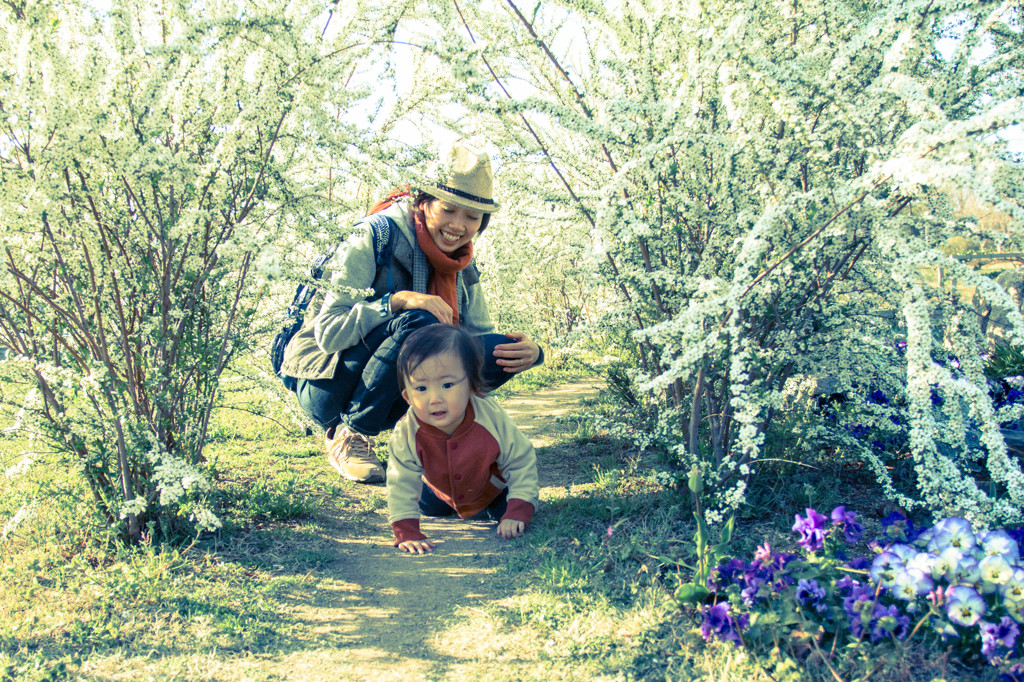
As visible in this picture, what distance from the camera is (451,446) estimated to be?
2.72 meters

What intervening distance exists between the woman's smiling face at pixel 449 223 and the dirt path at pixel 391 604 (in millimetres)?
1286

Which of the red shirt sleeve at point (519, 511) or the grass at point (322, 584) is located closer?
the grass at point (322, 584)

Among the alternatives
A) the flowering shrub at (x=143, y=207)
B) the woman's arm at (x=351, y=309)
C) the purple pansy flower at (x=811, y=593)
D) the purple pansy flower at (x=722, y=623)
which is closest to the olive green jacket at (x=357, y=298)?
the woman's arm at (x=351, y=309)

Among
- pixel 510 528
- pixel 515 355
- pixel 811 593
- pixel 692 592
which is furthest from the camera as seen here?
pixel 515 355

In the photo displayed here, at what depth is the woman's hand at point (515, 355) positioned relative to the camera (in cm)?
287

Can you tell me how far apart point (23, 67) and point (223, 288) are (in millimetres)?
901

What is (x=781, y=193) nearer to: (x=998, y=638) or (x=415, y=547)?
(x=998, y=638)

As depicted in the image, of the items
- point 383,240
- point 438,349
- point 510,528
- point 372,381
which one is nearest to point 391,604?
point 510,528

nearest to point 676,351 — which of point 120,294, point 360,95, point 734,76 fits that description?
point 734,76

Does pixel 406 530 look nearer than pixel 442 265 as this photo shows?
Yes

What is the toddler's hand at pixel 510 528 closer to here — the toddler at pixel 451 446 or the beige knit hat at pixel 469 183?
the toddler at pixel 451 446

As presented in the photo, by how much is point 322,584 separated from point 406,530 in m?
0.41

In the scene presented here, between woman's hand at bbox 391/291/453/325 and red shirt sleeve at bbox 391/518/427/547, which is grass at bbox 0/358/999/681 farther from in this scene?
woman's hand at bbox 391/291/453/325

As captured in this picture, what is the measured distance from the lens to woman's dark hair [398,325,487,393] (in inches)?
100
